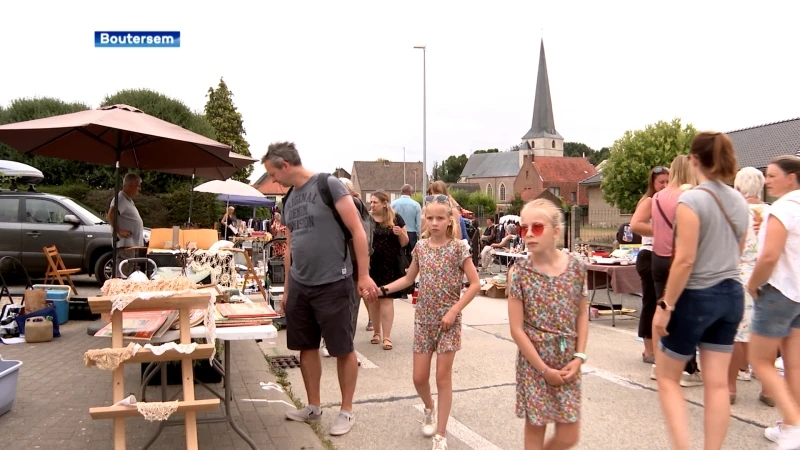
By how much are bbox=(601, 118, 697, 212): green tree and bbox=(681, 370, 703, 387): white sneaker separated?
45.8m

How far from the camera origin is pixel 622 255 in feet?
29.8

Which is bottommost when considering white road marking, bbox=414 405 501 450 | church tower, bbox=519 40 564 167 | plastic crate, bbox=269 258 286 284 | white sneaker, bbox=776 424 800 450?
white road marking, bbox=414 405 501 450

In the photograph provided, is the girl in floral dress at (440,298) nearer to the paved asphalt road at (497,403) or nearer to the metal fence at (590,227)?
the paved asphalt road at (497,403)

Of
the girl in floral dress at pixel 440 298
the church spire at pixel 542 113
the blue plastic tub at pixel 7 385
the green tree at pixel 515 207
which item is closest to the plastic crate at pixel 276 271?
the blue plastic tub at pixel 7 385

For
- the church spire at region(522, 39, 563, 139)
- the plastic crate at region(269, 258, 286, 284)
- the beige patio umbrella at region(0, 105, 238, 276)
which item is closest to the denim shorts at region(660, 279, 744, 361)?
the beige patio umbrella at region(0, 105, 238, 276)

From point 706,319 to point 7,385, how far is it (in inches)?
183

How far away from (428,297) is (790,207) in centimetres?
239

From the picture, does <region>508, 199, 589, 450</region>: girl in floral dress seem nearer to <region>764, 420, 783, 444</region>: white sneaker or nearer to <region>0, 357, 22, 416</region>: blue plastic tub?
<region>764, 420, 783, 444</region>: white sneaker

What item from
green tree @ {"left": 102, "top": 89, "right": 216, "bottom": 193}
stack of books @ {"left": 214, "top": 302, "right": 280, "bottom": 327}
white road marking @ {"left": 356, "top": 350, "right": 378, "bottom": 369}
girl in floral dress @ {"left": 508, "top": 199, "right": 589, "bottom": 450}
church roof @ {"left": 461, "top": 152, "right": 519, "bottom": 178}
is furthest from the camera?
church roof @ {"left": 461, "top": 152, "right": 519, "bottom": 178}

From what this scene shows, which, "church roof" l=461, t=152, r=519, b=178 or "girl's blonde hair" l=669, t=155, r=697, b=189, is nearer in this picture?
"girl's blonde hair" l=669, t=155, r=697, b=189

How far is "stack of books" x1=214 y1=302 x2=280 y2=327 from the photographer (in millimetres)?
3721

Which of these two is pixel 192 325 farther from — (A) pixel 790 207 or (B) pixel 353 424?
(A) pixel 790 207

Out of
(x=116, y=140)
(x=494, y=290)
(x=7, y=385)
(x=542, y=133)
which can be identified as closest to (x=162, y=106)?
(x=116, y=140)

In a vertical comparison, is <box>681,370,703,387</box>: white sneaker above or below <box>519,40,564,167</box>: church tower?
below
